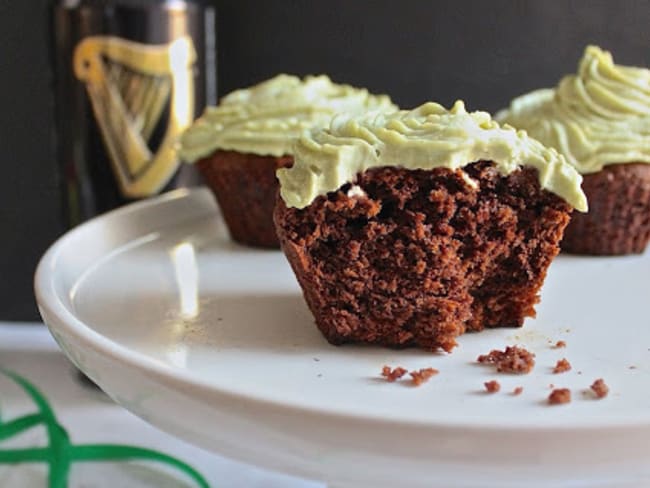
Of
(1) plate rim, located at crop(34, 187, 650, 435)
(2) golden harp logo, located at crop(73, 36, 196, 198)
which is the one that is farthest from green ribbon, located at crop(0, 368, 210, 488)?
(2) golden harp logo, located at crop(73, 36, 196, 198)

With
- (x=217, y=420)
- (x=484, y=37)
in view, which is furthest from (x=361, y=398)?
(x=484, y=37)

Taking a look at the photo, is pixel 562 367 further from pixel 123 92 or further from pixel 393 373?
pixel 123 92

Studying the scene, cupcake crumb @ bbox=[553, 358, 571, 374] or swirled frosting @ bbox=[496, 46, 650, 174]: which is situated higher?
swirled frosting @ bbox=[496, 46, 650, 174]

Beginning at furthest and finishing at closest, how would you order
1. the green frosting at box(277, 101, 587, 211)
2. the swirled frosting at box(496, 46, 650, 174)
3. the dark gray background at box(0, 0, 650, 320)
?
the dark gray background at box(0, 0, 650, 320) → the swirled frosting at box(496, 46, 650, 174) → the green frosting at box(277, 101, 587, 211)

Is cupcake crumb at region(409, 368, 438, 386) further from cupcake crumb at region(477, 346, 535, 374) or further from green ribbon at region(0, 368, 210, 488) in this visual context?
green ribbon at region(0, 368, 210, 488)

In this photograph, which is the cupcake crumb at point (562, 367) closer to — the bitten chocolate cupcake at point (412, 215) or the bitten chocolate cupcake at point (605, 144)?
the bitten chocolate cupcake at point (412, 215)

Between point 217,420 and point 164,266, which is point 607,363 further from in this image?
point 164,266
